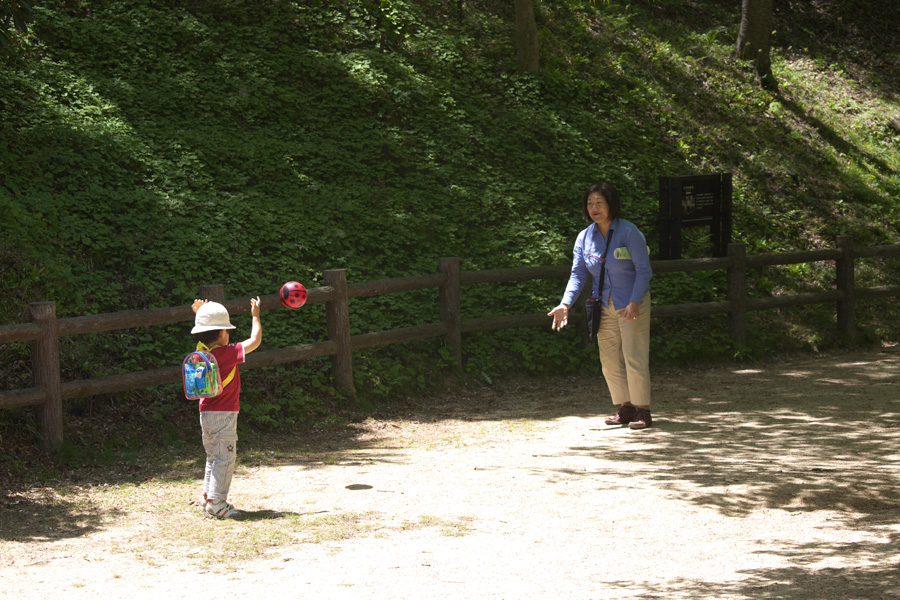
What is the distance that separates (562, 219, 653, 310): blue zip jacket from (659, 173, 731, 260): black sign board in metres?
4.16

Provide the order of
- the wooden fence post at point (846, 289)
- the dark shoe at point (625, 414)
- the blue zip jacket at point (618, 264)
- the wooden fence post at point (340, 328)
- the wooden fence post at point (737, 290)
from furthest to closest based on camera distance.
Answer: the wooden fence post at point (846, 289) → the wooden fence post at point (737, 290) → the wooden fence post at point (340, 328) → the dark shoe at point (625, 414) → the blue zip jacket at point (618, 264)

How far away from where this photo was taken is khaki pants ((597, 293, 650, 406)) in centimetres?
759

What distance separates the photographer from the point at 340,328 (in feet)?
28.8

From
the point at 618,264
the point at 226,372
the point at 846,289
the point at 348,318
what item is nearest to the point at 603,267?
the point at 618,264

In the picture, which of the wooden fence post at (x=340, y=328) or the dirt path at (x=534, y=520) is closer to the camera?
the dirt path at (x=534, y=520)

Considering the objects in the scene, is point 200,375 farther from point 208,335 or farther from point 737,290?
point 737,290

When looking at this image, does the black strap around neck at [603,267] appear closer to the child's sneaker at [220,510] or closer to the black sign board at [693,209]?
the child's sneaker at [220,510]

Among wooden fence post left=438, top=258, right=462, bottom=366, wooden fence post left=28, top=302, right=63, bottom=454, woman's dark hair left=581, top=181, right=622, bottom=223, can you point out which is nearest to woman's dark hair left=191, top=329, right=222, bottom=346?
wooden fence post left=28, top=302, right=63, bottom=454

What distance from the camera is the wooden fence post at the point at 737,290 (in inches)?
444

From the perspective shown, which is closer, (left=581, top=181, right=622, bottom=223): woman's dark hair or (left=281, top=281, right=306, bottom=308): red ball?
(left=281, top=281, right=306, bottom=308): red ball

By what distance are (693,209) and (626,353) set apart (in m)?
4.96

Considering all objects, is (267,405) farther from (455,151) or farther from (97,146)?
(455,151)

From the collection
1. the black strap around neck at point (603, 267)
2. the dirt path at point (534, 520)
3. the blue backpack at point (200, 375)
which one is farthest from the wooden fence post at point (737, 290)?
the blue backpack at point (200, 375)

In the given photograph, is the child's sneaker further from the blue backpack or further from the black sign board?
the black sign board
